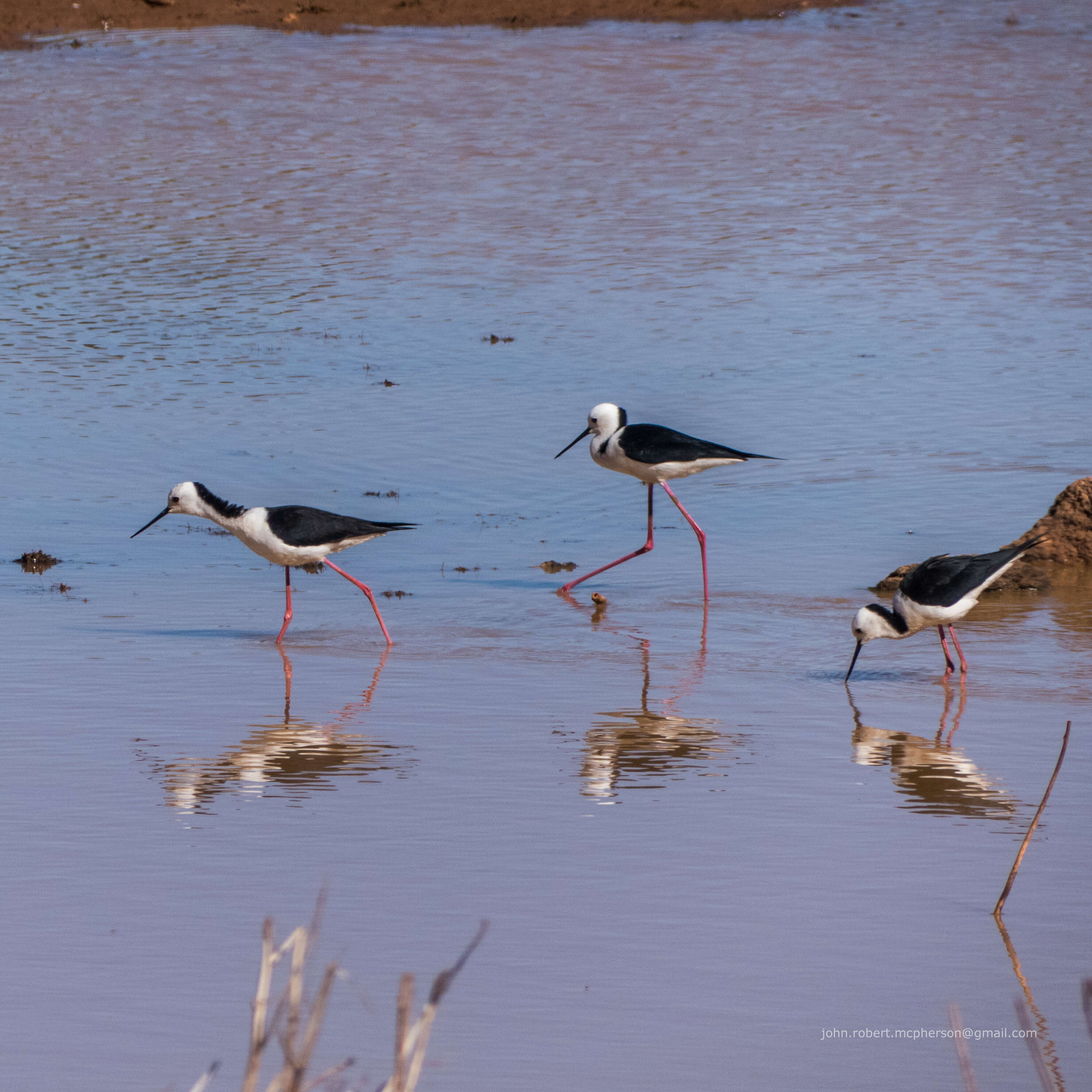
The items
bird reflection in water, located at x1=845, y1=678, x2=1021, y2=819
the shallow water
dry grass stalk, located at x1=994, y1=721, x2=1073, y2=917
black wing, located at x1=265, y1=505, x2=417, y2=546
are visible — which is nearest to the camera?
dry grass stalk, located at x1=994, y1=721, x2=1073, y2=917

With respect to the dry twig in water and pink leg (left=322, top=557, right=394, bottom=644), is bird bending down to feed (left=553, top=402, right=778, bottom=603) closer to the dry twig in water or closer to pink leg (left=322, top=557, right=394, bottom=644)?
pink leg (left=322, top=557, right=394, bottom=644)

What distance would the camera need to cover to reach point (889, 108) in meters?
25.4

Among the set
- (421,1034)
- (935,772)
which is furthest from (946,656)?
(421,1034)

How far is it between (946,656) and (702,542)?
9.43 ft

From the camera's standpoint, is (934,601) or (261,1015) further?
(934,601)

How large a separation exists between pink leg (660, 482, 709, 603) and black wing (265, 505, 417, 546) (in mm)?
1734

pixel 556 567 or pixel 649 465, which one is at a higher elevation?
pixel 649 465

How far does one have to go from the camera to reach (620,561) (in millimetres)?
10758

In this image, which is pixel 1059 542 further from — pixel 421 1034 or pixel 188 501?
pixel 421 1034

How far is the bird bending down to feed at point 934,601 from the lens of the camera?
8172mm

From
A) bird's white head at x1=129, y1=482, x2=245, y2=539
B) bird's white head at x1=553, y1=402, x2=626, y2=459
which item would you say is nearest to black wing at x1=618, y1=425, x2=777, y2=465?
bird's white head at x1=553, y1=402, x2=626, y2=459

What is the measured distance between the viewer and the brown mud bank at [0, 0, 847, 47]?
2933 centimetres

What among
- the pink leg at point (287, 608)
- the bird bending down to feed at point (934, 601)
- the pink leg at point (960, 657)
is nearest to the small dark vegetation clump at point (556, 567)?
the pink leg at point (287, 608)

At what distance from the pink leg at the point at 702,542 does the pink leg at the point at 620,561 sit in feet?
0.57
